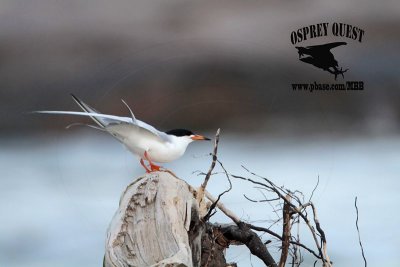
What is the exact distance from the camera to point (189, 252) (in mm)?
3719

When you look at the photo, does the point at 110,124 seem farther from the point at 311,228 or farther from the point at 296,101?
the point at 296,101

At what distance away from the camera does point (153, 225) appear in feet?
12.4

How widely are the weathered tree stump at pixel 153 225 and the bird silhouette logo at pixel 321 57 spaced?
6.54 feet

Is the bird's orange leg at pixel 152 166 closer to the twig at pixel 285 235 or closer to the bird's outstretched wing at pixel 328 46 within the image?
the twig at pixel 285 235

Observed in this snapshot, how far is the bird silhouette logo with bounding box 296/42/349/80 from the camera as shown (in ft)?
18.7

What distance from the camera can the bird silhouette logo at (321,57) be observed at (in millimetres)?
5691

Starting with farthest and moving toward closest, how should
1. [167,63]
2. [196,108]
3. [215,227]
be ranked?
[167,63]
[196,108]
[215,227]

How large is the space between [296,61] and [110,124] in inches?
80.7

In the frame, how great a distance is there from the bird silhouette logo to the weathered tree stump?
199 cm

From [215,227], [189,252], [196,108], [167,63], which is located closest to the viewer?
[189,252]

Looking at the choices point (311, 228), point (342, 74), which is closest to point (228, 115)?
point (342, 74)

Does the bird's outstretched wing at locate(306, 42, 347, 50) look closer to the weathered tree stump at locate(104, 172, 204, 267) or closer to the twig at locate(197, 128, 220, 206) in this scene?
the twig at locate(197, 128, 220, 206)

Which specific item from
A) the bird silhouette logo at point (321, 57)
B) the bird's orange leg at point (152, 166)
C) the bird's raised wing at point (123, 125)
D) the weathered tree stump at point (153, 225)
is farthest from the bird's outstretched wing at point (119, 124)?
the bird silhouette logo at point (321, 57)

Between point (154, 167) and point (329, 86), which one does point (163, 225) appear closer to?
point (154, 167)
